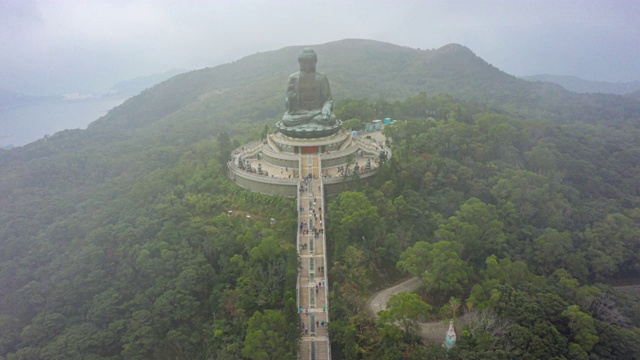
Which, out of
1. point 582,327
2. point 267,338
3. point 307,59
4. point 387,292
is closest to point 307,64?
point 307,59

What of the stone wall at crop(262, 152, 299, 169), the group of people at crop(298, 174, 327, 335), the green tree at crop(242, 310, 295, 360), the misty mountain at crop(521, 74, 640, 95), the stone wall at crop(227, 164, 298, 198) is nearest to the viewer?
the green tree at crop(242, 310, 295, 360)

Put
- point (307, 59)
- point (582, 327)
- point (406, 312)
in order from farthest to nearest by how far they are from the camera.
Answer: point (307, 59)
point (406, 312)
point (582, 327)

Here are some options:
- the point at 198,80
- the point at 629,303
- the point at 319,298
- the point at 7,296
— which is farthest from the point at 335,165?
the point at 198,80

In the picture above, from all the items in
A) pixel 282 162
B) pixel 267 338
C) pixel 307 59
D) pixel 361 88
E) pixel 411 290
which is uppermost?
pixel 307 59

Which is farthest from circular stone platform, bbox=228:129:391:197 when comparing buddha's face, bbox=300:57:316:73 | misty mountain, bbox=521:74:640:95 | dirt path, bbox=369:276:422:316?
misty mountain, bbox=521:74:640:95

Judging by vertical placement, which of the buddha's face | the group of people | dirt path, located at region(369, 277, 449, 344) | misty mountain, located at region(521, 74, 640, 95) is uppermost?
the buddha's face

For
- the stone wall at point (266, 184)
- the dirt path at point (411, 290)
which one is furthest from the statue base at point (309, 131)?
the dirt path at point (411, 290)

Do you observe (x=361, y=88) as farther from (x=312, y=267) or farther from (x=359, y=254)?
(x=312, y=267)

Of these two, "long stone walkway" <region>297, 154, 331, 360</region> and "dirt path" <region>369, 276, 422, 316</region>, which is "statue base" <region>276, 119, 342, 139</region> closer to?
"long stone walkway" <region>297, 154, 331, 360</region>
